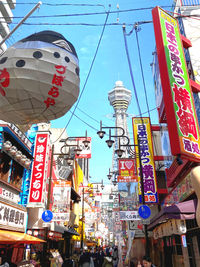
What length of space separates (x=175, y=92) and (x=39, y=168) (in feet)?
37.7

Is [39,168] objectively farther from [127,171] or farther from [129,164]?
[129,164]

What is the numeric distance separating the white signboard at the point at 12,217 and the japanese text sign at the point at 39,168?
1.34 m

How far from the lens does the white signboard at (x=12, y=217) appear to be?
11699 mm

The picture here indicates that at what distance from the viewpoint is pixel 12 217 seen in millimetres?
12883

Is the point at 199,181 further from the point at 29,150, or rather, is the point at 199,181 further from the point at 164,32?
the point at 29,150

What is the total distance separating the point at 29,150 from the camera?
1616 cm

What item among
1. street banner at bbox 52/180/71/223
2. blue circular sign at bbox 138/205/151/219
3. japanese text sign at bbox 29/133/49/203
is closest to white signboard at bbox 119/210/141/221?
blue circular sign at bbox 138/205/151/219

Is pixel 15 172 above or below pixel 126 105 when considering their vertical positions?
below

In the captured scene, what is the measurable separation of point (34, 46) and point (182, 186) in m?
9.06

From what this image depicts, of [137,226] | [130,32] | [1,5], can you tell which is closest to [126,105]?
[1,5]

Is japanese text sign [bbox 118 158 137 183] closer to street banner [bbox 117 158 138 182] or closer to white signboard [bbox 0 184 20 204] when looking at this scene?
street banner [bbox 117 158 138 182]

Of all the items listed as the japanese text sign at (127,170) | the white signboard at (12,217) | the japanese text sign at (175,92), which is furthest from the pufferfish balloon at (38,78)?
the japanese text sign at (127,170)

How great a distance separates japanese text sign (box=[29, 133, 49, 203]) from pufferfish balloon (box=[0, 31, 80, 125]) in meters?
11.8

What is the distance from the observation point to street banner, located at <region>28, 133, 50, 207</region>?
51.0ft
